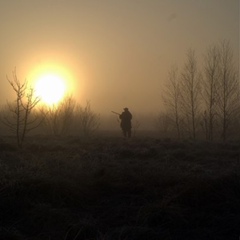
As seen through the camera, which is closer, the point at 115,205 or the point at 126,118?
the point at 115,205

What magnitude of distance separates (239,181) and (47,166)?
4311mm

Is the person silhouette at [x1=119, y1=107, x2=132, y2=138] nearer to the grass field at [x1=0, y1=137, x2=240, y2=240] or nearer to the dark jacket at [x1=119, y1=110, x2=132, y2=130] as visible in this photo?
the dark jacket at [x1=119, y1=110, x2=132, y2=130]

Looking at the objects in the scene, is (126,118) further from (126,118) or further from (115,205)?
(115,205)

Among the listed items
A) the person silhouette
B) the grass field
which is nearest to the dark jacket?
the person silhouette

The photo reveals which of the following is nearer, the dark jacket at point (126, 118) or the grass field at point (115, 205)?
the grass field at point (115, 205)

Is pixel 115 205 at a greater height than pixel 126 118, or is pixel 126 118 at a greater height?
pixel 126 118

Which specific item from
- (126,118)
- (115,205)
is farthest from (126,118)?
(115,205)

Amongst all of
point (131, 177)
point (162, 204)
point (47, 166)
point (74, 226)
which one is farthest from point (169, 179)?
point (74, 226)

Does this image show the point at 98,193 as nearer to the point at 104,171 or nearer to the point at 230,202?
the point at 104,171

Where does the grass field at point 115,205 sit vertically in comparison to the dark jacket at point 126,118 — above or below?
below

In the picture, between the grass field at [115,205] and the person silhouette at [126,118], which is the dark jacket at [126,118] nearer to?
the person silhouette at [126,118]

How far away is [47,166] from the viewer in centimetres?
927

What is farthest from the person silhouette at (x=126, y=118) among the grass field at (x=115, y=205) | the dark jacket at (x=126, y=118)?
the grass field at (x=115, y=205)

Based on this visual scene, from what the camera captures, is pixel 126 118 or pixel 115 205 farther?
pixel 126 118
